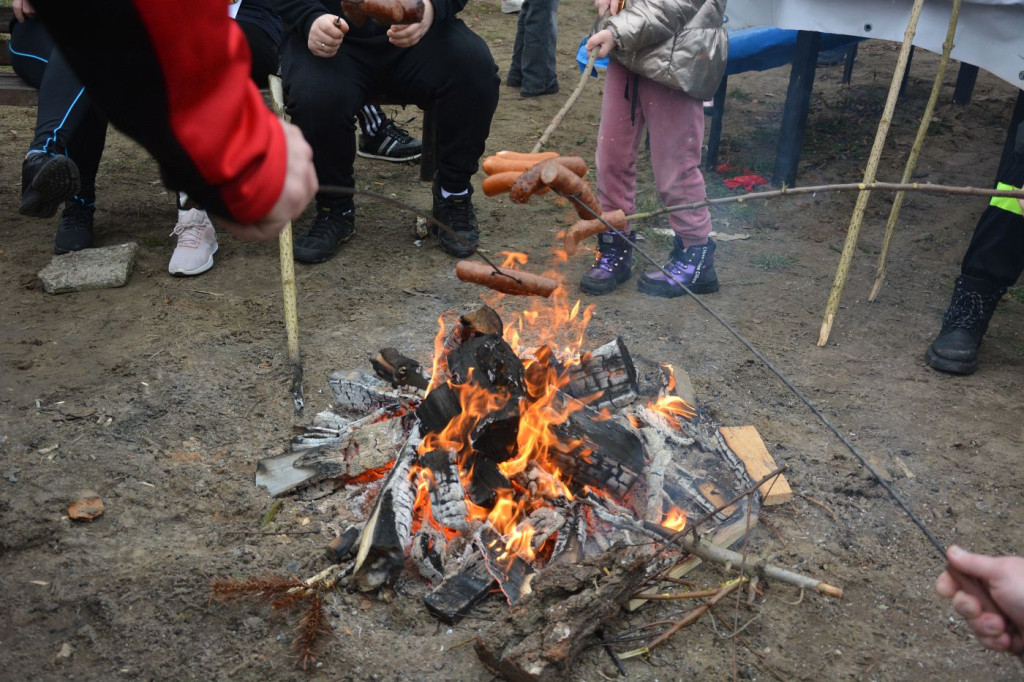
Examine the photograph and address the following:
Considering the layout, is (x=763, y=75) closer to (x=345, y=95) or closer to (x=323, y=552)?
(x=345, y=95)

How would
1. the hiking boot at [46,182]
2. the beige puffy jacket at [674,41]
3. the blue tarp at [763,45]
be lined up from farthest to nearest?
the blue tarp at [763,45], the beige puffy jacket at [674,41], the hiking boot at [46,182]

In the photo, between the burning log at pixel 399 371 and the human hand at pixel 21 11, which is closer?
the burning log at pixel 399 371

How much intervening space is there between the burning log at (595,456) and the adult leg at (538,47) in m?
5.32

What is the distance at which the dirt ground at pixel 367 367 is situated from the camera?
7.04 ft

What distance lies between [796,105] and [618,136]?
6.13 ft

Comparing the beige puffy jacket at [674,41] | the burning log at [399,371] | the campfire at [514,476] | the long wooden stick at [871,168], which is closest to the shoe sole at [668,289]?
the long wooden stick at [871,168]

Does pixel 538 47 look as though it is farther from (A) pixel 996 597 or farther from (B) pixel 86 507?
(A) pixel 996 597

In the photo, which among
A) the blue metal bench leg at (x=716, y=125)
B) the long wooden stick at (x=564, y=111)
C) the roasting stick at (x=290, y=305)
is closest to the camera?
the long wooden stick at (x=564, y=111)

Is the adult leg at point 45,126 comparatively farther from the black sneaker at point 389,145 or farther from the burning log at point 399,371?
the black sneaker at point 389,145

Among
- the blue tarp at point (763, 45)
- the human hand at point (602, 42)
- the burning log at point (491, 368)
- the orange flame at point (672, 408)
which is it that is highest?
the human hand at point (602, 42)

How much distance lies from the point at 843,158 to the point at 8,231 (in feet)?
18.8

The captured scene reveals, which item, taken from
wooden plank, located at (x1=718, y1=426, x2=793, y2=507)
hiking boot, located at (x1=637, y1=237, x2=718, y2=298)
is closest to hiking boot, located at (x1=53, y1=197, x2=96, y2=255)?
hiking boot, located at (x1=637, y1=237, x2=718, y2=298)

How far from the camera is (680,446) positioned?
116 inches

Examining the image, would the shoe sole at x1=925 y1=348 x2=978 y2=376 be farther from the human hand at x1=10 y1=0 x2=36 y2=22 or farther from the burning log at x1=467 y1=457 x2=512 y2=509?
the human hand at x1=10 y1=0 x2=36 y2=22
